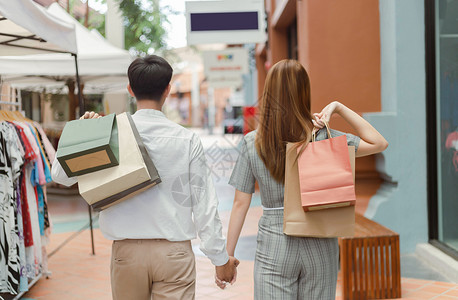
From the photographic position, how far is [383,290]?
474cm

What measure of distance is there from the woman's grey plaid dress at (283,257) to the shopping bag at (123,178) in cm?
50

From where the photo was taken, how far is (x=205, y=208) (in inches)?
97.7

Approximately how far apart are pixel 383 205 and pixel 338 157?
4.45 meters

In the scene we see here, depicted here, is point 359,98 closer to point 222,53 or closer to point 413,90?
point 413,90

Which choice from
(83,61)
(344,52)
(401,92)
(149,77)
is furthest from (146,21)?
(149,77)

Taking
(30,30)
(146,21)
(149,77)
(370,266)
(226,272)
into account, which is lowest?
(370,266)

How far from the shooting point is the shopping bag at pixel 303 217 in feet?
7.88

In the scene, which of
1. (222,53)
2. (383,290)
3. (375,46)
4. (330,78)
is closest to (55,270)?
(383,290)

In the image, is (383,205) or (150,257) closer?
(150,257)

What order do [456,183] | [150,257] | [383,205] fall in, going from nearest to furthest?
[150,257], [456,183], [383,205]

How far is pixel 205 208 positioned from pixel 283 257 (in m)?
0.41

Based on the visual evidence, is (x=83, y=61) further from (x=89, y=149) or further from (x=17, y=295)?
(x=89, y=149)

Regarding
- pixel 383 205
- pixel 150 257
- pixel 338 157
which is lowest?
pixel 383 205

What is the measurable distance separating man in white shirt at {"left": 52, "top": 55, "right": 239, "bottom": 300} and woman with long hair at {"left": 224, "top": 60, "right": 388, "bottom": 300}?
0.73ft
